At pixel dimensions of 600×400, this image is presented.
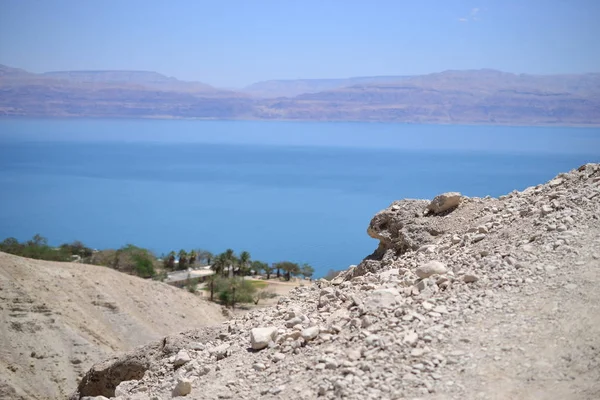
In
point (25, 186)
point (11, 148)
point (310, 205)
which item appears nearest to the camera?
point (310, 205)

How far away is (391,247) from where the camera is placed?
9242 mm

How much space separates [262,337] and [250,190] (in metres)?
112

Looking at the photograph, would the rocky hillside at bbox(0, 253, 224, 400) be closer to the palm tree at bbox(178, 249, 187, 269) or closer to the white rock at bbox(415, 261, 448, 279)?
the white rock at bbox(415, 261, 448, 279)

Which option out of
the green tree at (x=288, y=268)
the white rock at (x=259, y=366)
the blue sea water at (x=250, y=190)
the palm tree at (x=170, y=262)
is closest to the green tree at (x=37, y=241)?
the palm tree at (x=170, y=262)

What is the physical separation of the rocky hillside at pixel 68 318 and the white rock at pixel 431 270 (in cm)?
1588

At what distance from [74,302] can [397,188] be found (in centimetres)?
8600

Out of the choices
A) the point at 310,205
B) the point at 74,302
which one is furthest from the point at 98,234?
the point at 74,302

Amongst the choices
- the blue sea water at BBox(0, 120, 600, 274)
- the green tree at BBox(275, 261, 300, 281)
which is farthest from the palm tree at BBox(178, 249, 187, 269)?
the blue sea water at BBox(0, 120, 600, 274)

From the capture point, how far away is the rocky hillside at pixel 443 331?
500 cm

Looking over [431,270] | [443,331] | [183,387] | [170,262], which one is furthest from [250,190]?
[443,331]

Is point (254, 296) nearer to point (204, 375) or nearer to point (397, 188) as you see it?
point (204, 375)

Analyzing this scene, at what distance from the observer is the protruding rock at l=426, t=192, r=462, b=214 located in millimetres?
9297

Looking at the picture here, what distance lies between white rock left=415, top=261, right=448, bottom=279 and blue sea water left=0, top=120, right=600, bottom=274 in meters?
61.8

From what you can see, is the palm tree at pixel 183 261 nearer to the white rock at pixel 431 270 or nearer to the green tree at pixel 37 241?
the green tree at pixel 37 241
